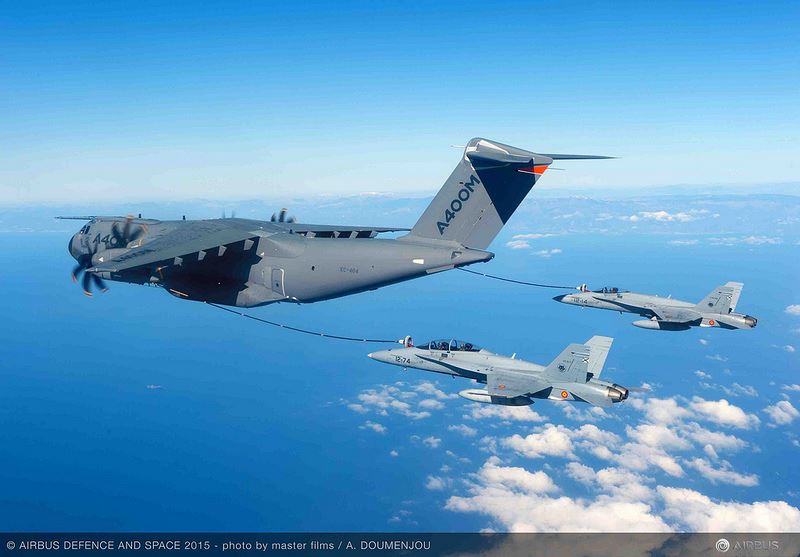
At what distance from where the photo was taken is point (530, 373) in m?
23.2

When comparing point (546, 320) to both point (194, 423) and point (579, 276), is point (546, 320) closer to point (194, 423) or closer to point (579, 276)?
point (579, 276)

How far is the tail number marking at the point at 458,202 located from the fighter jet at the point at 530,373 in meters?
9.21

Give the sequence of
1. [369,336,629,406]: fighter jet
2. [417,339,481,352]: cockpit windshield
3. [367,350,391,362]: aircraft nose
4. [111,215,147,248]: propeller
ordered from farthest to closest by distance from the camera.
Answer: [367,350,391,362]: aircraft nose, [417,339,481,352]: cockpit windshield, [369,336,629,406]: fighter jet, [111,215,147,248]: propeller

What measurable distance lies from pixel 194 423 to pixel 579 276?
91.0 metres

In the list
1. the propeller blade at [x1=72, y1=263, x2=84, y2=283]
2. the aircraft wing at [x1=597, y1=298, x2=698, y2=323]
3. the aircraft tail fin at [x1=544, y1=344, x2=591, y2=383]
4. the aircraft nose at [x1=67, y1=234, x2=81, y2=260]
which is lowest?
the aircraft tail fin at [x1=544, y1=344, x2=591, y2=383]

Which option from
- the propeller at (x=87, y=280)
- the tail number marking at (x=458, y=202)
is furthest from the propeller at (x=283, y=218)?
the tail number marking at (x=458, y=202)

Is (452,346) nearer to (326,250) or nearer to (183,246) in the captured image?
(326,250)

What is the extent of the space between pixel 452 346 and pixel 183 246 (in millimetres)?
14252

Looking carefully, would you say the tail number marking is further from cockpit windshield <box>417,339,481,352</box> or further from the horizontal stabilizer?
cockpit windshield <box>417,339,481,352</box>

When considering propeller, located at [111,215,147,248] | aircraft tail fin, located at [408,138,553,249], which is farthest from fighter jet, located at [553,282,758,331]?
propeller, located at [111,215,147,248]

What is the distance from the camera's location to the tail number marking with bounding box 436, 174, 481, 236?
1530 centimetres

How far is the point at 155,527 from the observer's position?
1736 inches

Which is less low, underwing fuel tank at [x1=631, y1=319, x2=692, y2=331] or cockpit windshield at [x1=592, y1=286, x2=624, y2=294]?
cockpit windshield at [x1=592, y1=286, x2=624, y2=294]

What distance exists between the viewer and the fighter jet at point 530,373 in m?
21.9
